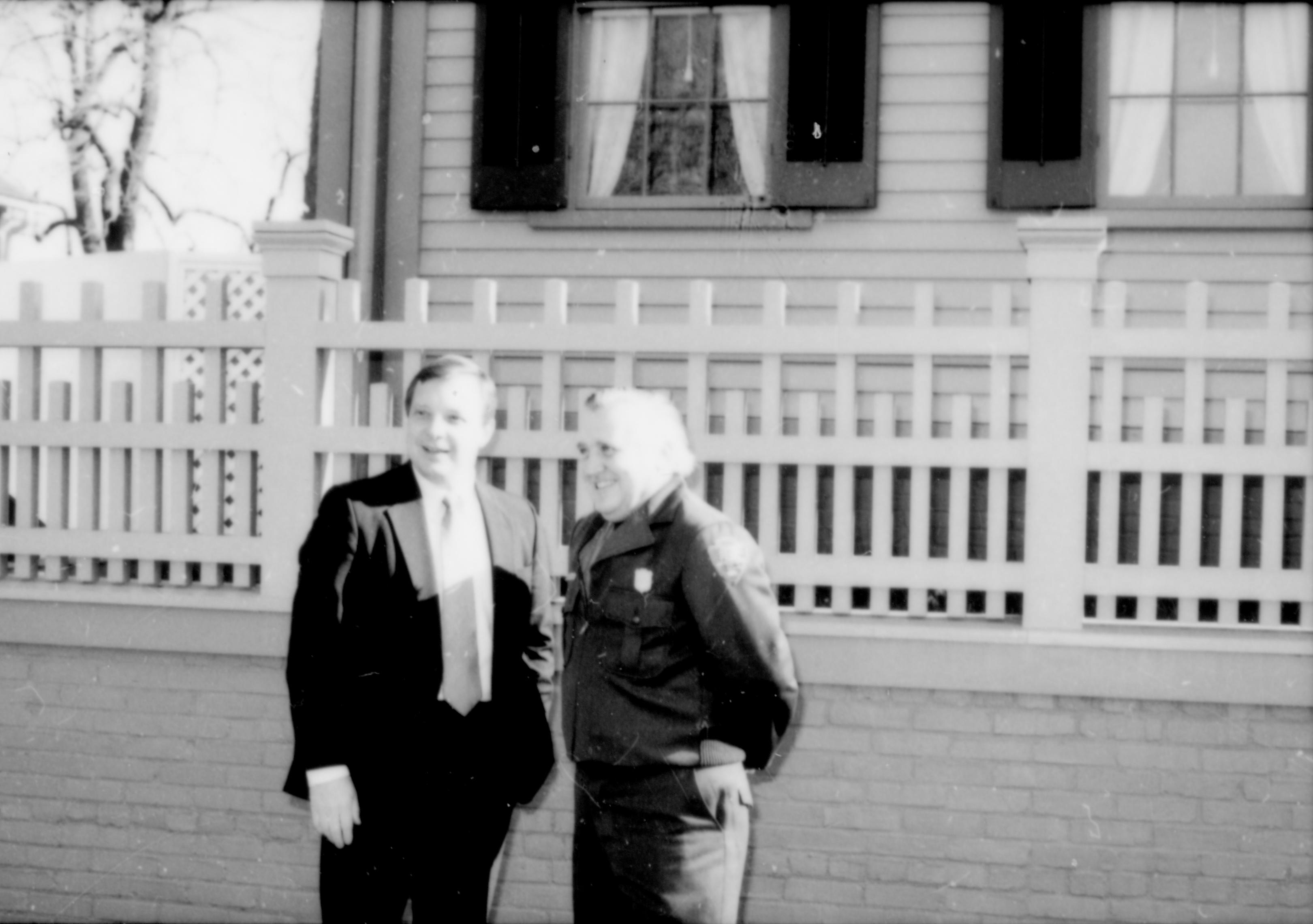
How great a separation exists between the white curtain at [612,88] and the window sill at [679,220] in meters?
0.27

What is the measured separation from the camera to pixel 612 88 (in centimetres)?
678

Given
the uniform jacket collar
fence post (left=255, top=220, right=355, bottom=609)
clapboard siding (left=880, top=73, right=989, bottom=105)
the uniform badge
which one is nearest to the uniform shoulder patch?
the uniform badge

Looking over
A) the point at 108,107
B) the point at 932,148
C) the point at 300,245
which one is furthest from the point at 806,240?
the point at 108,107

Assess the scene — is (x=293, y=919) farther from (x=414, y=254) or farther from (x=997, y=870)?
(x=414, y=254)

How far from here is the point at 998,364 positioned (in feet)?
12.9

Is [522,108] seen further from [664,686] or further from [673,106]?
[664,686]

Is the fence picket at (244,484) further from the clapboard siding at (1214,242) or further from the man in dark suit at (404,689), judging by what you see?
the clapboard siding at (1214,242)

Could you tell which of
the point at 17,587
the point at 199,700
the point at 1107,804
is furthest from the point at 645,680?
the point at 17,587

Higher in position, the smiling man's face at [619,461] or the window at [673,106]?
the window at [673,106]

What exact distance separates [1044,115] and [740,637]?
449 cm

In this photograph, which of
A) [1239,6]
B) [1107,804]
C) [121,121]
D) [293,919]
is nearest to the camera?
[1107,804]

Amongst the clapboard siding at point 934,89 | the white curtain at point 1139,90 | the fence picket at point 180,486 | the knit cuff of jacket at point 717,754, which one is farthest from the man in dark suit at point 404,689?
the white curtain at point 1139,90

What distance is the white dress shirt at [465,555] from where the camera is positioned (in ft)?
9.43

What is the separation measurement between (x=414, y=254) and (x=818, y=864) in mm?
4002
